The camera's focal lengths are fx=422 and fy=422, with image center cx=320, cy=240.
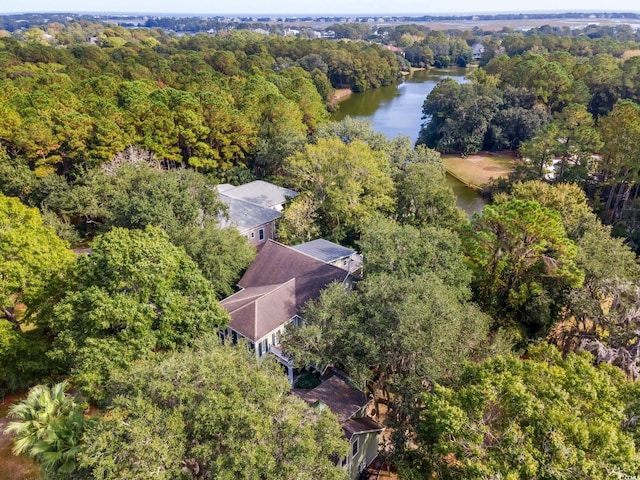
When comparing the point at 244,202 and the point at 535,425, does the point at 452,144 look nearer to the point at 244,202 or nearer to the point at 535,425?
the point at 244,202

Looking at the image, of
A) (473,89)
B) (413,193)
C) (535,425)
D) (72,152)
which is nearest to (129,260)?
(535,425)

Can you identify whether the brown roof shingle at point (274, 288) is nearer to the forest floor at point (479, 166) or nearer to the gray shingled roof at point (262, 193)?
the gray shingled roof at point (262, 193)

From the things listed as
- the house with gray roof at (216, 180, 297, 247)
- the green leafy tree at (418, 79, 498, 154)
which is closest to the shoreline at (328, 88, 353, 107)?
the green leafy tree at (418, 79, 498, 154)

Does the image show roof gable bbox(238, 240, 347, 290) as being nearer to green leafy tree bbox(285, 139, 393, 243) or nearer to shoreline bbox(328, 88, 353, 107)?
green leafy tree bbox(285, 139, 393, 243)

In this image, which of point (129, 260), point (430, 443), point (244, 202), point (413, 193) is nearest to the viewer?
point (430, 443)

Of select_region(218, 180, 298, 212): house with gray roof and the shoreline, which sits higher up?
the shoreline

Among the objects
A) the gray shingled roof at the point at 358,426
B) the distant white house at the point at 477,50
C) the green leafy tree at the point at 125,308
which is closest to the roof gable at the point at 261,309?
the green leafy tree at the point at 125,308
